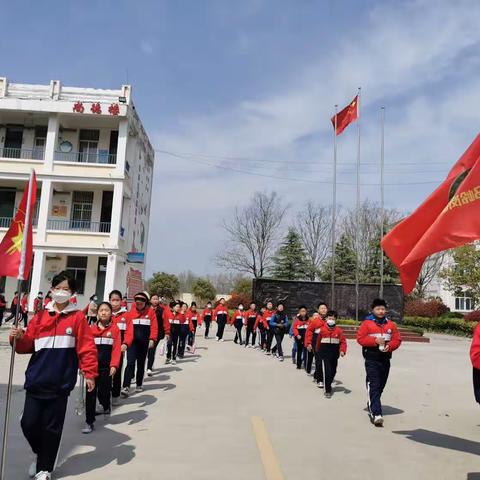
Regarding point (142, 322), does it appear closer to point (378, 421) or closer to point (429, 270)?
point (378, 421)

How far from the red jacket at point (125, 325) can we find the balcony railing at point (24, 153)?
21834mm

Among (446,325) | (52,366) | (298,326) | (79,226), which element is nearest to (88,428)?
(52,366)

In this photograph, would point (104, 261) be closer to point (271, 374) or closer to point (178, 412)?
point (271, 374)

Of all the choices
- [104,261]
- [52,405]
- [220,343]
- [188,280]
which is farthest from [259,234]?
[188,280]

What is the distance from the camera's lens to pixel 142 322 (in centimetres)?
895

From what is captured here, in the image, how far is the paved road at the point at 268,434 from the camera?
486cm

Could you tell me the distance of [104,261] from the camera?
90.4 ft

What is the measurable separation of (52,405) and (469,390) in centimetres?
893

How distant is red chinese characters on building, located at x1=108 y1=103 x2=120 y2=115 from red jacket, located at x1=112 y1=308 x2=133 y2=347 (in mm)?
19677

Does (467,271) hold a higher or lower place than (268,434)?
higher

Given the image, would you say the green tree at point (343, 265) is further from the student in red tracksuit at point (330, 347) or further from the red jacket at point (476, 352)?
the red jacket at point (476, 352)

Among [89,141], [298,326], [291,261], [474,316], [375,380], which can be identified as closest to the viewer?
[375,380]

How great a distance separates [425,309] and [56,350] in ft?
Result: 127

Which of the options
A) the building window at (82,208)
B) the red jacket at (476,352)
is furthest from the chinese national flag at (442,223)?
the building window at (82,208)
